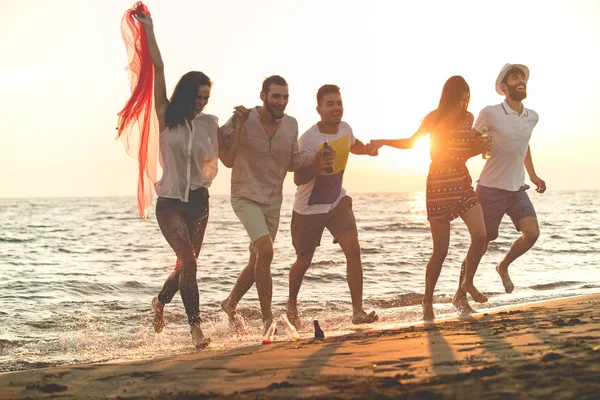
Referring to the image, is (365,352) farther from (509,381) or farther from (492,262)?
(492,262)

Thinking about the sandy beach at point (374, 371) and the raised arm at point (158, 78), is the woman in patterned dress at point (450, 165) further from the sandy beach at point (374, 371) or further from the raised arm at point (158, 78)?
the raised arm at point (158, 78)

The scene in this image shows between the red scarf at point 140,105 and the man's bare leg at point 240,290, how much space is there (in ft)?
4.31

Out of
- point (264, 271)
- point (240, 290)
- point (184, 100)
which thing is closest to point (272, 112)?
point (184, 100)

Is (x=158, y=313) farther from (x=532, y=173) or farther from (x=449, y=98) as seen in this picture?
(x=532, y=173)

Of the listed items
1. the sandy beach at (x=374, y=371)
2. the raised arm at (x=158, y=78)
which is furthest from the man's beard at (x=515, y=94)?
the raised arm at (x=158, y=78)

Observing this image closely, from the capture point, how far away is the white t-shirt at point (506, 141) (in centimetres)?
777

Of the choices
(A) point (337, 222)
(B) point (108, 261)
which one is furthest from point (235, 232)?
(A) point (337, 222)

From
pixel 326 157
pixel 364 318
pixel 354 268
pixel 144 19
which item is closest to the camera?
pixel 144 19

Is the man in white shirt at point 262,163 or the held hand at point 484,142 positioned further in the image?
the held hand at point 484,142

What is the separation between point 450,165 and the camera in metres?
7.51

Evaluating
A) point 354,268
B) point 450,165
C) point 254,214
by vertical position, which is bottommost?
point 354,268

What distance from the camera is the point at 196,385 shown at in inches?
164

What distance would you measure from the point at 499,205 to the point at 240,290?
286 cm

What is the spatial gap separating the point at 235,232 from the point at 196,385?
23.6 meters
